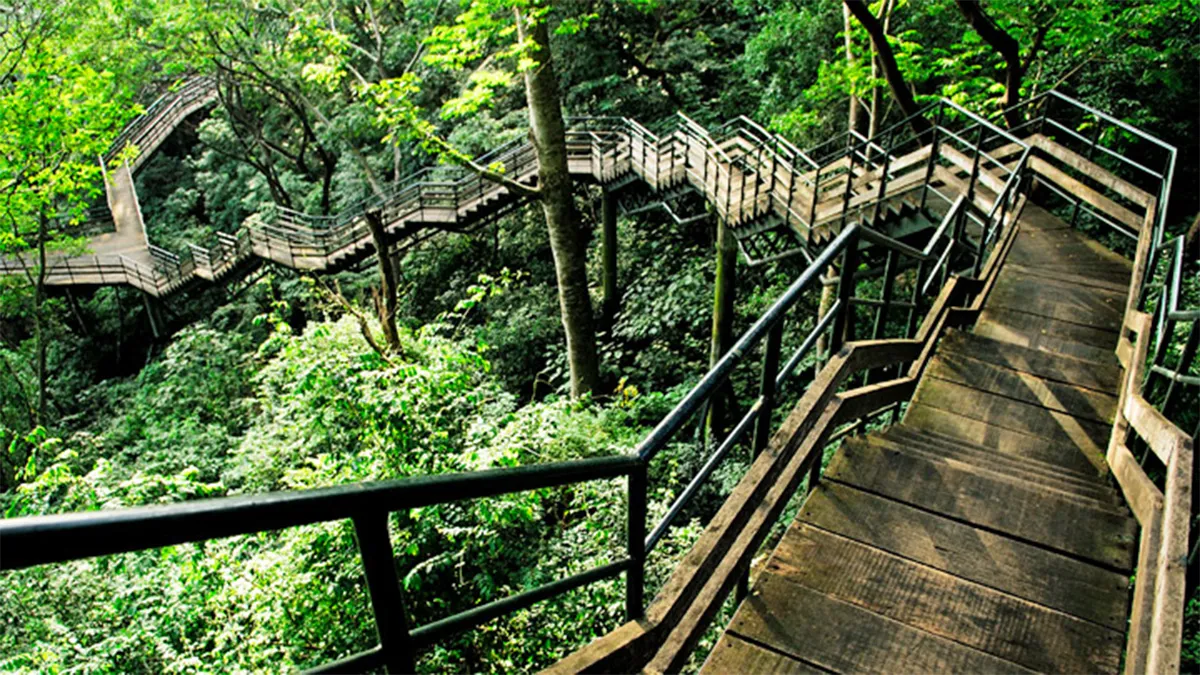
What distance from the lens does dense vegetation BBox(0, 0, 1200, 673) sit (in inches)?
193

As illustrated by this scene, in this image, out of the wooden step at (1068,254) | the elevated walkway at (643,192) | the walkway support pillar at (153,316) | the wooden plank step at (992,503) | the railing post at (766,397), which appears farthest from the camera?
the walkway support pillar at (153,316)

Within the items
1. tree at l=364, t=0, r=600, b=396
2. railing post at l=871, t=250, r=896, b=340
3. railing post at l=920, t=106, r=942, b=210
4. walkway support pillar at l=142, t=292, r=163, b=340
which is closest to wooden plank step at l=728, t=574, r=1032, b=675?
railing post at l=871, t=250, r=896, b=340

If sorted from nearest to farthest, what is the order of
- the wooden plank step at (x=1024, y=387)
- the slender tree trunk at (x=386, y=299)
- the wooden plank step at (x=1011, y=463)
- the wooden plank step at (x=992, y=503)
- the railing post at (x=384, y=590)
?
the railing post at (x=384, y=590)
the wooden plank step at (x=992, y=503)
the wooden plank step at (x=1011, y=463)
the wooden plank step at (x=1024, y=387)
the slender tree trunk at (x=386, y=299)

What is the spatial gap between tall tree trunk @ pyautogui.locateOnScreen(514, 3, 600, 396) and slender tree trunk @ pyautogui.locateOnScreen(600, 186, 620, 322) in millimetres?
4505

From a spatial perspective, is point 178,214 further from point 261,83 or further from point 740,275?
point 740,275

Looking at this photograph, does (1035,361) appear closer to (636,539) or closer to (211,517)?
(636,539)

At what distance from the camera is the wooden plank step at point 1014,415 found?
398 centimetres

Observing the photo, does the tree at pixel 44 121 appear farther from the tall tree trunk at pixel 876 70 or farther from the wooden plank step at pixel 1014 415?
the wooden plank step at pixel 1014 415

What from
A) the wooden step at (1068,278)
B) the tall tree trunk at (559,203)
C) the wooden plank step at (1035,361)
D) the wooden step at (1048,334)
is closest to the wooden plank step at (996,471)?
the wooden plank step at (1035,361)

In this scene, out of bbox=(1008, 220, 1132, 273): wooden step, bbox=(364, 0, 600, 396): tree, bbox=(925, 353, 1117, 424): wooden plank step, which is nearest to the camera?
bbox=(925, 353, 1117, 424): wooden plank step

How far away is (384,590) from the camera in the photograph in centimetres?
139

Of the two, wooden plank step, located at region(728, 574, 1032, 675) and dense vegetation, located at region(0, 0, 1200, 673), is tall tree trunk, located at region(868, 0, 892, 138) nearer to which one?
dense vegetation, located at region(0, 0, 1200, 673)

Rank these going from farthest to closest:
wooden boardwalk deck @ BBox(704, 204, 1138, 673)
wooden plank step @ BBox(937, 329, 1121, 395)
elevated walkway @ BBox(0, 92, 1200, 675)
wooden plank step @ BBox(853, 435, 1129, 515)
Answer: wooden plank step @ BBox(937, 329, 1121, 395)
wooden plank step @ BBox(853, 435, 1129, 515)
wooden boardwalk deck @ BBox(704, 204, 1138, 673)
elevated walkway @ BBox(0, 92, 1200, 675)

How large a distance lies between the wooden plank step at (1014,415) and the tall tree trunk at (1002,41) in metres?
6.05
